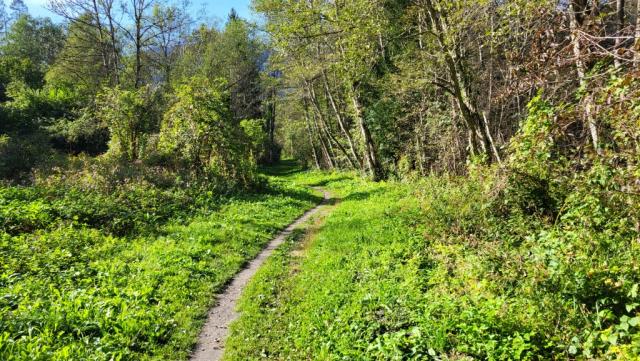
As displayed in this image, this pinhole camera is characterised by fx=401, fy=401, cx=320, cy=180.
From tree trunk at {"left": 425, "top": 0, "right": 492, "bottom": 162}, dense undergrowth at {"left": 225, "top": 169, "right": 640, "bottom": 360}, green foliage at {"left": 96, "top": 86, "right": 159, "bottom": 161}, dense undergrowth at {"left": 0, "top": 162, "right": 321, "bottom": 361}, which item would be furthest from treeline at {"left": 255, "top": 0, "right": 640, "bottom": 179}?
green foliage at {"left": 96, "top": 86, "right": 159, "bottom": 161}

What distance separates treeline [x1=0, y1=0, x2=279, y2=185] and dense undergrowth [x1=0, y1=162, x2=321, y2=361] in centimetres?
325

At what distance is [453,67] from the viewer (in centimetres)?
1140

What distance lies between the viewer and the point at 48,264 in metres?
8.47

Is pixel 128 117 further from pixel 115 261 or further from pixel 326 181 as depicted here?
pixel 115 261

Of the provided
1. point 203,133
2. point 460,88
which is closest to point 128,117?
point 203,133

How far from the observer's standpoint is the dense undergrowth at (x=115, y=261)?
6.08 meters

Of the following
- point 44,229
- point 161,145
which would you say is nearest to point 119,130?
point 161,145

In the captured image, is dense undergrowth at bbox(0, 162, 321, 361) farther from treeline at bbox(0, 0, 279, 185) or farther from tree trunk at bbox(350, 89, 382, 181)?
tree trunk at bbox(350, 89, 382, 181)

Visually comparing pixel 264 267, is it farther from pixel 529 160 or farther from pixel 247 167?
pixel 247 167

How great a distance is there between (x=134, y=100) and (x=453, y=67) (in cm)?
1652

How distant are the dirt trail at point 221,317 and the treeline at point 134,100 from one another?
9367mm

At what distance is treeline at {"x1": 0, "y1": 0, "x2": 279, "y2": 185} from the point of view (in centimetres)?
1844

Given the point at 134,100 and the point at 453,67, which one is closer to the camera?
the point at 453,67

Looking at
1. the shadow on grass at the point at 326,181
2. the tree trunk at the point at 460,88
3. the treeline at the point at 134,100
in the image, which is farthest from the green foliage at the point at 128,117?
the tree trunk at the point at 460,88
